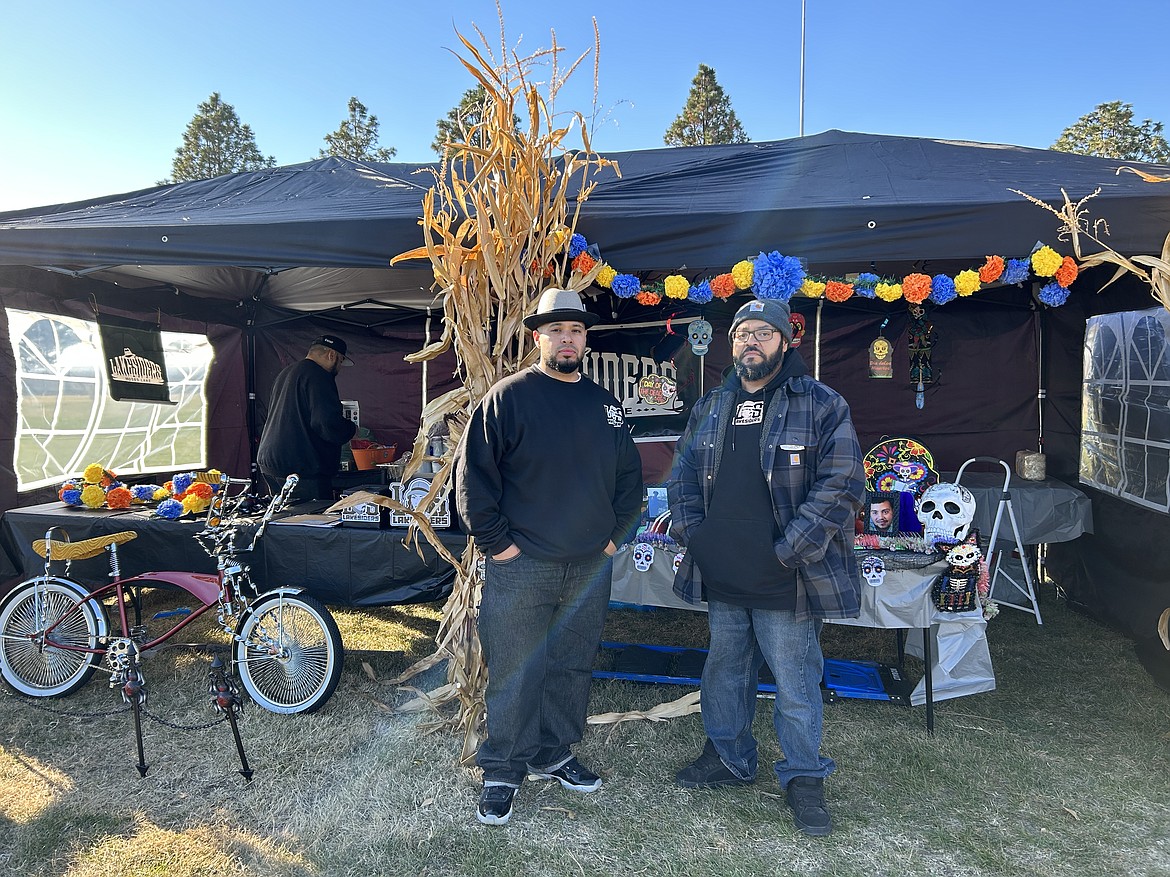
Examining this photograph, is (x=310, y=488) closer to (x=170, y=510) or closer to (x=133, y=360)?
(x=170, y=510)

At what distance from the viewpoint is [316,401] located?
496 centimetres

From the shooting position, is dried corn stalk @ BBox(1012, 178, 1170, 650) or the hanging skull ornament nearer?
dried corn stalk @ BBox(1012, 178, 1170, 650)

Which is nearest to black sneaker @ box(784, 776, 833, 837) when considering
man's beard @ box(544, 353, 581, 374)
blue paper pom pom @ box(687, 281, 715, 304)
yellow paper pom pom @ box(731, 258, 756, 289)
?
man's beard @ box(544, 353, 581, 374)

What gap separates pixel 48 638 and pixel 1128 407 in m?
6.72

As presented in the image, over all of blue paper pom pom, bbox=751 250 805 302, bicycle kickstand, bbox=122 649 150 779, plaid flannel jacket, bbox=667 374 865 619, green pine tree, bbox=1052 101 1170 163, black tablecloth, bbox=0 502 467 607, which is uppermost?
green pine tree, bbox=1052 101 1170 163

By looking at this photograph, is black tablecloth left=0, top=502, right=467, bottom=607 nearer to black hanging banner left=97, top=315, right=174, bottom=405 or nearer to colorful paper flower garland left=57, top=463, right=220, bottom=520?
colorful paper flower garland left=57, top=463, right=220, bottom=520

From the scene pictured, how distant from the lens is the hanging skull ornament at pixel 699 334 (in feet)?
18.2

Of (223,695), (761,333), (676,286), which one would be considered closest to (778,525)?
(761,333)

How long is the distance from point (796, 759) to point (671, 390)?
3.71m

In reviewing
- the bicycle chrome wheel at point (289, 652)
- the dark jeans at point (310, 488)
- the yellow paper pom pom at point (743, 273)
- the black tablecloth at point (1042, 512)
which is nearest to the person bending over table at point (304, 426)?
the dark jeans at point (310, 488)

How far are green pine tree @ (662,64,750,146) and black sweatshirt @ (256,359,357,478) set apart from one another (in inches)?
832

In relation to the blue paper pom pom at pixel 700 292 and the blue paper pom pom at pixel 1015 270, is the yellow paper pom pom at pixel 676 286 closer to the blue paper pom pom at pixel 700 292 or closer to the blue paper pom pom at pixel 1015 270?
the blue paper pom pom at pixel 700 292

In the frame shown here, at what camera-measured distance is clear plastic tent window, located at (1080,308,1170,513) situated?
4129 mm

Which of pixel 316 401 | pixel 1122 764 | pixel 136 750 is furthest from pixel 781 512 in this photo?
pixel 316 401
